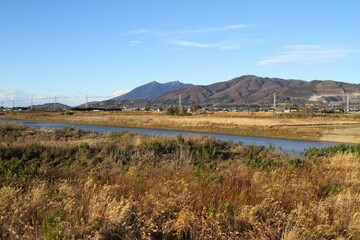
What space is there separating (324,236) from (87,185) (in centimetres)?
411

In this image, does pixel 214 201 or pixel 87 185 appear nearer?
pixel 214 201

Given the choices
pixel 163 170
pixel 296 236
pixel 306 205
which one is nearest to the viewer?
pixel 296 236

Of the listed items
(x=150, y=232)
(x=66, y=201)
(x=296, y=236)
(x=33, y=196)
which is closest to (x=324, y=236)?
(x=296, y=236)

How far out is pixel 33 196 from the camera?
6.34 metres

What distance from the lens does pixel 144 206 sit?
6348 mm

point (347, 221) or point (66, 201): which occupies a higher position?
point (66, 201)

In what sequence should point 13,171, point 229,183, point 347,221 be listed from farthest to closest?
point 13,171
point 229,183
point 347,221

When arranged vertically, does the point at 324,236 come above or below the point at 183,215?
below

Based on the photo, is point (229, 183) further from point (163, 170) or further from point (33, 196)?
point (33, 196)

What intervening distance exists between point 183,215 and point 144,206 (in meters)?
0.76

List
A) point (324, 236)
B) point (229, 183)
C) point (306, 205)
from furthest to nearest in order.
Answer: point (229, 183)
point (306, 205)
point (324, 236)

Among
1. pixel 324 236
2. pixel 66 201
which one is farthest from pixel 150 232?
pixel 324 236

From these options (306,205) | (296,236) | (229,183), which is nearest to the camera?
(296,236)

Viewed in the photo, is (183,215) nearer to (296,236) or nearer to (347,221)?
(296,236)
